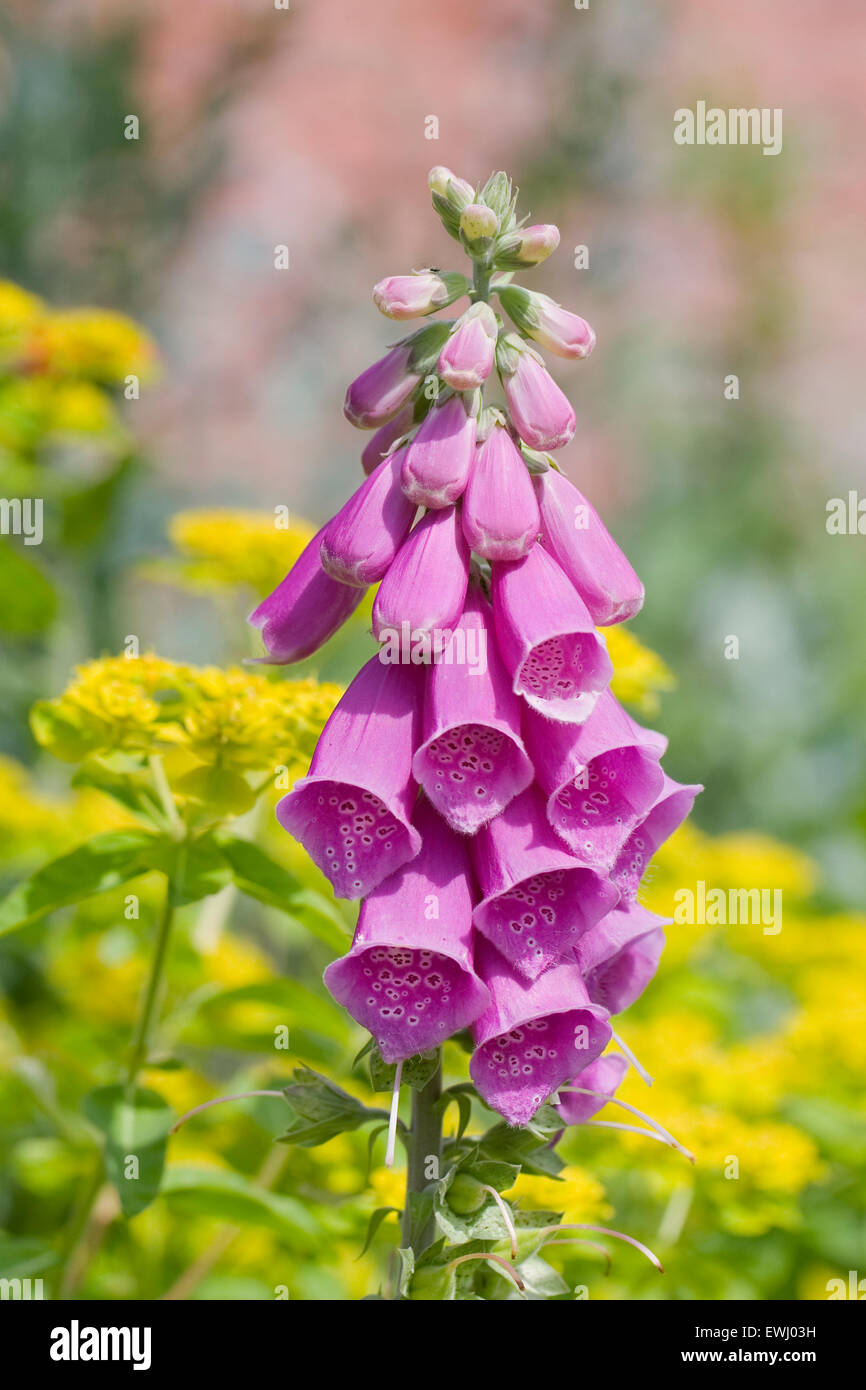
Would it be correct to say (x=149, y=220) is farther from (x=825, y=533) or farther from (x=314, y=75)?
(x=825, y=533)

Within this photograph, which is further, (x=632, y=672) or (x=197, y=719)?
(x=632, y=672)

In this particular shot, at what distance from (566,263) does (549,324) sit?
399 cm

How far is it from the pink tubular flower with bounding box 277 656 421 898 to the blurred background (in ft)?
9.16

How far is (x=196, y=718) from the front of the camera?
4.01ft

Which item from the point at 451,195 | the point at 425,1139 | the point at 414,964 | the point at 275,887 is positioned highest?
the point at 451,195

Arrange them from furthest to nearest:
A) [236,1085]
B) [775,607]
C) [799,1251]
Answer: [775,607]
[799,1251]
[236,1085]

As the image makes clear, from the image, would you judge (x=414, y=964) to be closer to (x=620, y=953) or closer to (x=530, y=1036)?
(x=530, y=1036)

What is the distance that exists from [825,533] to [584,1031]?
450cm

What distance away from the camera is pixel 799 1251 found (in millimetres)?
1717

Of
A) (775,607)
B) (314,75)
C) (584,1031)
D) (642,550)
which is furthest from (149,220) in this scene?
(584,1031)

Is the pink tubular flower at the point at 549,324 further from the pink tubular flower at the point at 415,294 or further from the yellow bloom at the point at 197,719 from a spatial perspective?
the yellow bloom at the point at 197,719

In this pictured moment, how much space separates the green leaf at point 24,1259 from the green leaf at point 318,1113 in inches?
17.0

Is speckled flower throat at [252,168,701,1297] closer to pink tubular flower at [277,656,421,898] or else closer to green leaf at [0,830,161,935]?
Answer: pink tubular flower at [277,656,421,898]

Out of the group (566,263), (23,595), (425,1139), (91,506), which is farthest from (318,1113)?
(566,263)
